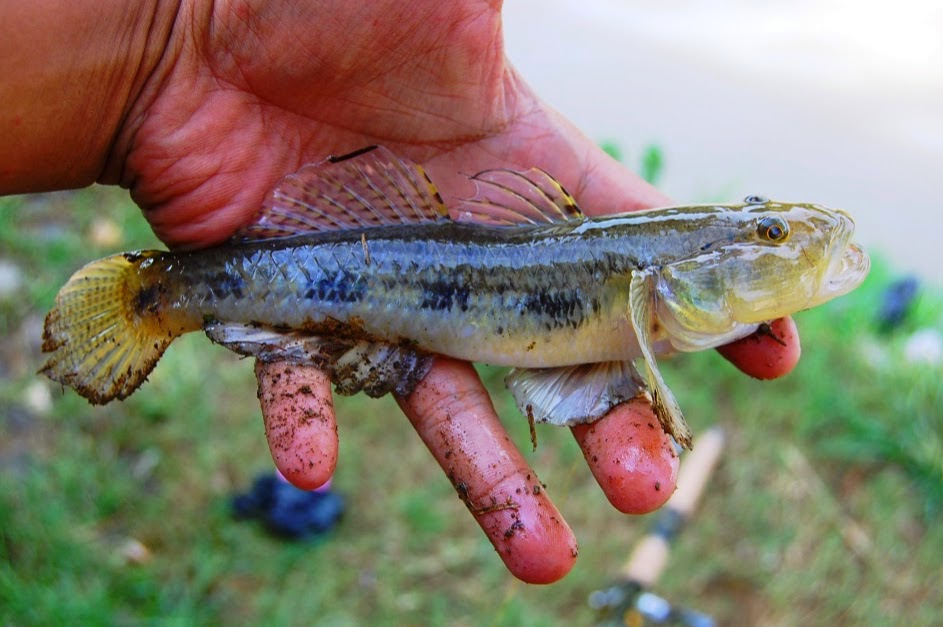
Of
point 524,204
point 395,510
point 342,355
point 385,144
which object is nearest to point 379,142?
point 385,144

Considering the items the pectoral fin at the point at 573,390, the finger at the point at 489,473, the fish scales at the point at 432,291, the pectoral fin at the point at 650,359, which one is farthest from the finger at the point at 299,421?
the pectoral fin at the point at 650,359

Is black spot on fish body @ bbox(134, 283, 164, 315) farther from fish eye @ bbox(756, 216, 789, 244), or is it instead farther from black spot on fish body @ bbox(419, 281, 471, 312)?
fish eye @ bbox(756, 216, 789, 244)

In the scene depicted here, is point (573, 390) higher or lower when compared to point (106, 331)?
lower

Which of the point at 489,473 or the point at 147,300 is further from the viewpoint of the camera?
the point at 147,300

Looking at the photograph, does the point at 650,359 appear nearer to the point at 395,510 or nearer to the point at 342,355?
the point at 342,355

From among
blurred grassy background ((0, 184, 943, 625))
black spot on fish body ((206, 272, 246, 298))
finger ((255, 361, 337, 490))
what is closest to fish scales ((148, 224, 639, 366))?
black spot on fish body ((206, 272, 246, 298))

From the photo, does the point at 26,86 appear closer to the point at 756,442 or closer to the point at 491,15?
the point at 491,15

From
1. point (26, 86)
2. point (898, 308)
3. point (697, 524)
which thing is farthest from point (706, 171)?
point (26, 86)
